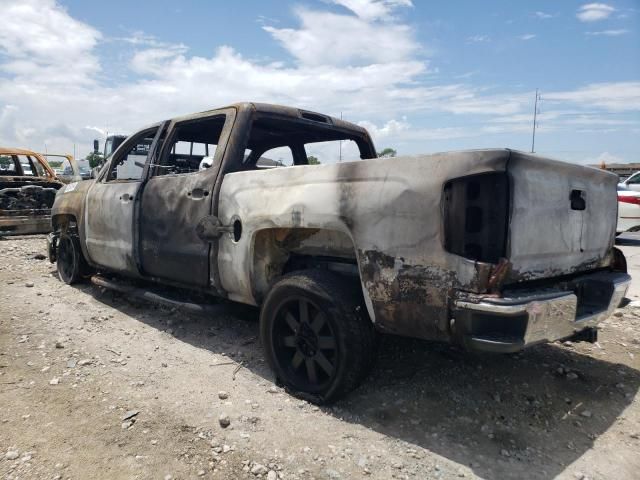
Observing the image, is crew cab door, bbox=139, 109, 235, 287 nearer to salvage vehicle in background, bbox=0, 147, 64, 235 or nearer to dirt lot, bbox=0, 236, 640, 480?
dirt lot, bbox=0, 236, 640, 480

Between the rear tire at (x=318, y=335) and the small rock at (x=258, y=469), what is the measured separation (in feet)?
2.04

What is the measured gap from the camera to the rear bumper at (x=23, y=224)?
395 inches

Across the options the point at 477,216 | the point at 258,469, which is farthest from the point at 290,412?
the point at 477,216

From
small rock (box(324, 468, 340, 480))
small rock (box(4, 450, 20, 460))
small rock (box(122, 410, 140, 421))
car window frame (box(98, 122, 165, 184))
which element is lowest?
small rock (box(324, 468, 340, 480))

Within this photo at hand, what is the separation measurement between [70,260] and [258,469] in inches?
183

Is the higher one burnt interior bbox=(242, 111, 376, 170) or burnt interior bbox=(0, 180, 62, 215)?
burnt interior bbox=(242, 111, 376, 170)

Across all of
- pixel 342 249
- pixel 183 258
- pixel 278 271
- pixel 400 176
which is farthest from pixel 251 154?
pixel 400 176

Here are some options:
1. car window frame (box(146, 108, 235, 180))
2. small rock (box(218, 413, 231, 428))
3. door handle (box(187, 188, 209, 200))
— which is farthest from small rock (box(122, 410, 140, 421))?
car window frame (box(146, 108, 235, 180))

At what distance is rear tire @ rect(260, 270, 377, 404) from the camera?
273cm

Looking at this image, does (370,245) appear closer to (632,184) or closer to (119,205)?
(119,205)

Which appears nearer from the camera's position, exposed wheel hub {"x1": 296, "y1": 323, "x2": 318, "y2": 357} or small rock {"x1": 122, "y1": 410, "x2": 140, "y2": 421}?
small rock {"x1": 122, "y1": 410, "x2": 140, "y2": 421}

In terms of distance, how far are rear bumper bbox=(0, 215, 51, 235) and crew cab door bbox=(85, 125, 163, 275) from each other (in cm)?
624

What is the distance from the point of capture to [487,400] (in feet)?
9.84

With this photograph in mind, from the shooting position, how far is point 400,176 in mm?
2477
